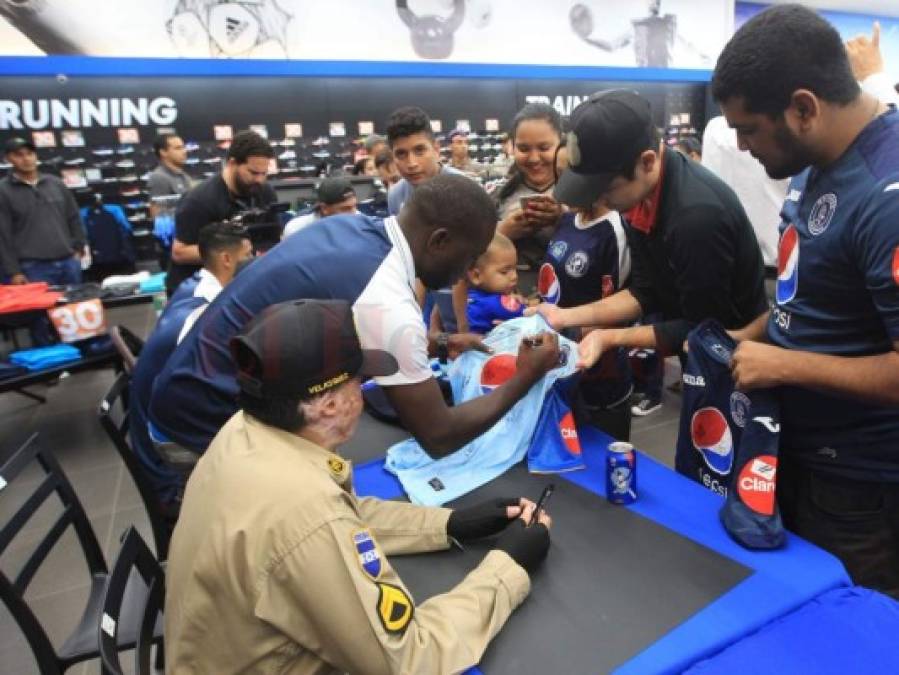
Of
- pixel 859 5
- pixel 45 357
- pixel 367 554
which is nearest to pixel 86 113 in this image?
pixel 45 357

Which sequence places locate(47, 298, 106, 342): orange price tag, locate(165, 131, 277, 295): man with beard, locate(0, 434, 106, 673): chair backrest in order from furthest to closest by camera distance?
locate(47, 298, 106, 342): orange price tag < locate(165, 131, 277, 295): man with beard < locate(0, 434, 106, 673): chair backrest

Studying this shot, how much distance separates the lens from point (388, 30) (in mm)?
10312

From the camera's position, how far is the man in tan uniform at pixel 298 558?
0.93 m

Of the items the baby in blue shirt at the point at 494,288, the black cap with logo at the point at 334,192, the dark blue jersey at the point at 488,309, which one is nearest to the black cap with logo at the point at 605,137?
the baby in blue shirt at the point at 494,288

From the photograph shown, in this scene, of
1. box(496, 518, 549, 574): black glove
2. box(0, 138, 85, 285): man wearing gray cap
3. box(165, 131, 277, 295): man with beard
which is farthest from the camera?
box(0, 138, 85, 285): man wearing gray cap

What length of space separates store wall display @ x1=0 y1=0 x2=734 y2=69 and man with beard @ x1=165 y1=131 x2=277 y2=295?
21.9ft

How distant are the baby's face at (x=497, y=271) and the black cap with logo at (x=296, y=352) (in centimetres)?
126

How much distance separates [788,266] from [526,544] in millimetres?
812

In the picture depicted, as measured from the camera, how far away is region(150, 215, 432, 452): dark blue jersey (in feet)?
4.72

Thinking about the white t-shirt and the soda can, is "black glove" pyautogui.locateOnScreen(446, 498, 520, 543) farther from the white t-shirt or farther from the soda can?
the white t-shirt

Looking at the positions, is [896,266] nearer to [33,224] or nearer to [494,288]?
[494,288]

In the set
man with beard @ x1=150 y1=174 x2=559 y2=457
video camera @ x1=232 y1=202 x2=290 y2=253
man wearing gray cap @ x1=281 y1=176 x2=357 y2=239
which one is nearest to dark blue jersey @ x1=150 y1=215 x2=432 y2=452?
man with beard @ x1=150 y1=174 x2=559 y2=457

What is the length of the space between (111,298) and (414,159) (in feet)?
8.88

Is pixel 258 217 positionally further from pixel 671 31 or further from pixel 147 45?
pixel 671 31
